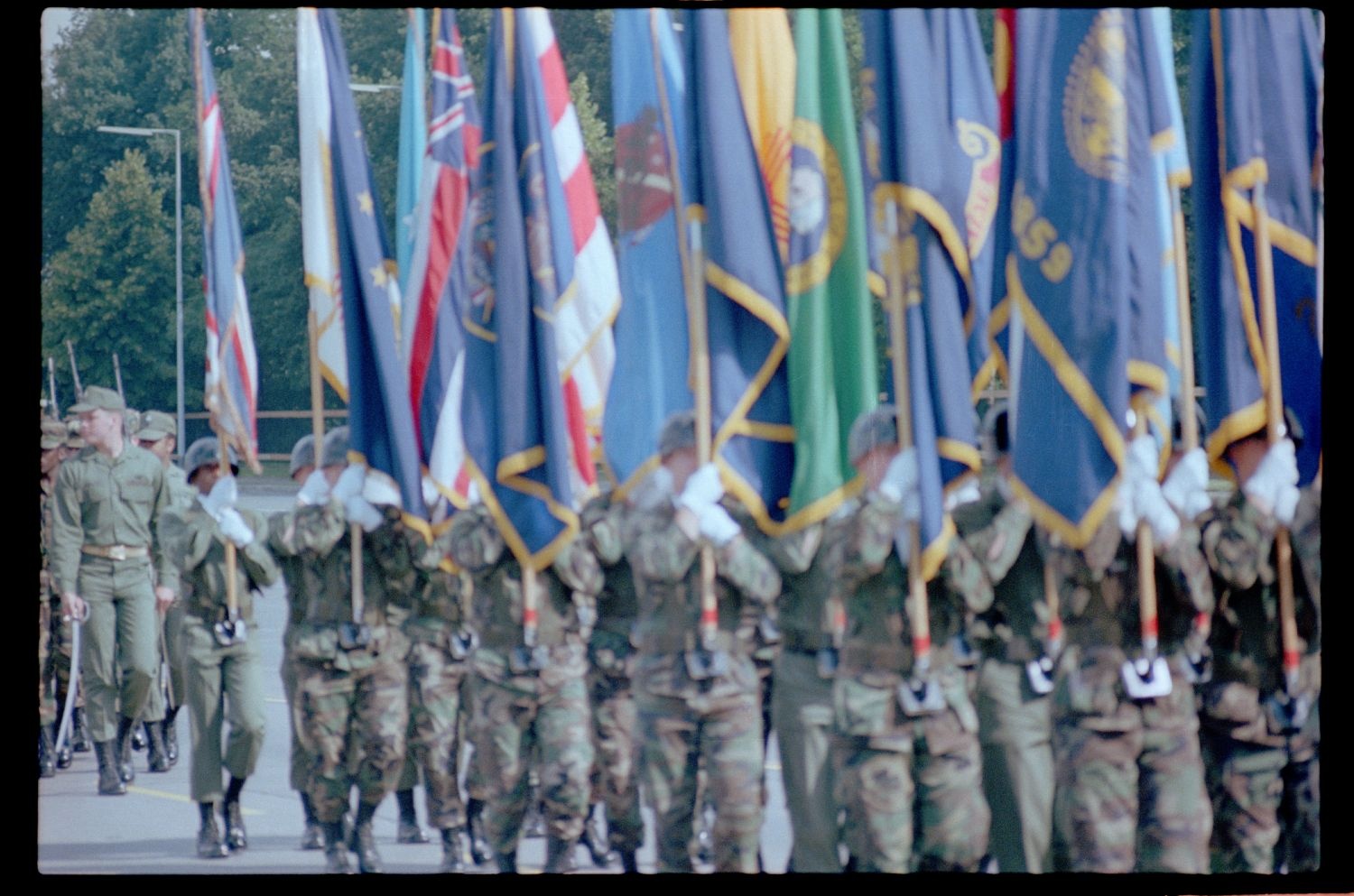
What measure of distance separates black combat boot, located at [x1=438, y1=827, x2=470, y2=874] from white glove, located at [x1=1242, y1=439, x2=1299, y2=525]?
3332 millimetres

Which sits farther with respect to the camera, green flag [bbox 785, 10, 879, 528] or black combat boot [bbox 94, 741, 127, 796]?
black combat boot [bbox 94, 741, 127, 796]

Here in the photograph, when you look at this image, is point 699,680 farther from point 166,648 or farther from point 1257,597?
point 166,648

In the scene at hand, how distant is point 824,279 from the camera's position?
744 centimetres

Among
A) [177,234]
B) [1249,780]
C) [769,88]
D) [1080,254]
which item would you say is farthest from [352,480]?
[1249,780]

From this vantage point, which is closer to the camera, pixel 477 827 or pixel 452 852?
pixel 452 852

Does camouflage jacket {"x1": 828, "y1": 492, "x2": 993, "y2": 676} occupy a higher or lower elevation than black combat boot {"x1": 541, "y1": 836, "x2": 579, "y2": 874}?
higher

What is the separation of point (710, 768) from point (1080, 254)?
90.1 inches

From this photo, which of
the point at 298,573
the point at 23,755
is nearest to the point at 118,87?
the point at 298,573

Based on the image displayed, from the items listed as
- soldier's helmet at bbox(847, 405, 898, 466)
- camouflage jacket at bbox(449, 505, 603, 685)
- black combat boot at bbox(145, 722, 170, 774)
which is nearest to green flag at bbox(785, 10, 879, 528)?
soldier's helmet at bbox(847, 405, 898, 466)

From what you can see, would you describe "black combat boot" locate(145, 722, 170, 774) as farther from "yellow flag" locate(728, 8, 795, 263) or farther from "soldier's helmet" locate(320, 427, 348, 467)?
"yellow flag" locate(728, 8, 795, 263)

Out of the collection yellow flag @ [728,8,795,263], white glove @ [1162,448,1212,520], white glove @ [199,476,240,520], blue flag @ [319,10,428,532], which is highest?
yellow flag @ [728,8,795,263]

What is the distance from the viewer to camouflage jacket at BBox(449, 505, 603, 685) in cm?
776

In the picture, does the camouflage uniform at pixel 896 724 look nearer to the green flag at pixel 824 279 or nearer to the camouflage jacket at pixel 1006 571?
the camouflage jacket at pixel 1006 571

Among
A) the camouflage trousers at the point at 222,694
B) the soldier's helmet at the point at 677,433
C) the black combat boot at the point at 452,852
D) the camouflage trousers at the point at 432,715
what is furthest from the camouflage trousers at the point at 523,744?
the camouflage trousers at the point at 222,694
